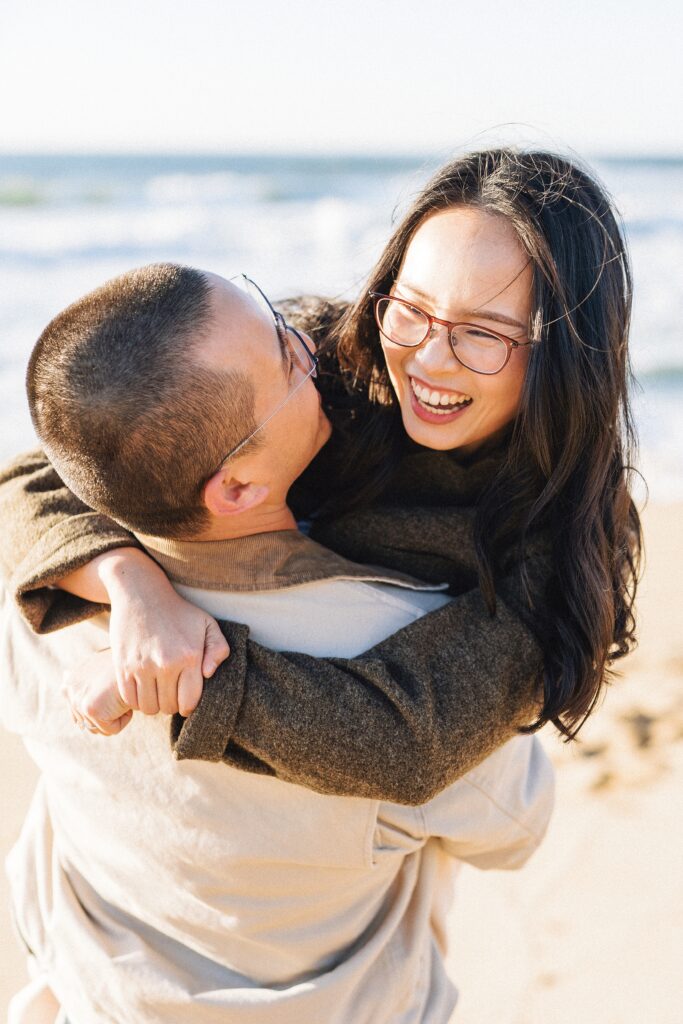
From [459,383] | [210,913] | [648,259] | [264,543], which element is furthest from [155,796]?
[648,259]

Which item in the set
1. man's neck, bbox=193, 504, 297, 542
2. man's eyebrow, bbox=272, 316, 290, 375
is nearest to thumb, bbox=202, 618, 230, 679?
man's neck, bbox=193, 504, 297, 542

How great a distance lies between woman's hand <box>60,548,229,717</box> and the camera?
5.22 feet

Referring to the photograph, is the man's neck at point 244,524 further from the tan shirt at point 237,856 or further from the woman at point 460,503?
the woman at point 460,503

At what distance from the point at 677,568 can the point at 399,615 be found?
4654 millimetres

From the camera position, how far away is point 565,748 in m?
4.33

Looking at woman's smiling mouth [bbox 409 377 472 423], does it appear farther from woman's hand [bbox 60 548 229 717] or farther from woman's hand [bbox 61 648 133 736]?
woman's hand [bbox 61 648 133 736]

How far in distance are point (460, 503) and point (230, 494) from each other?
27.3 inches

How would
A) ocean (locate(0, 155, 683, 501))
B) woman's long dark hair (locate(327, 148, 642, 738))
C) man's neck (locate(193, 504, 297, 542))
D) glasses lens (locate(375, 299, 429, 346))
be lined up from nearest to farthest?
man's neck (locate(193, 504, 297, 542)), woman's long dark hair (locate(327, 148, 642, 738)), glasses lens (locate(375, 299, 429, 346)), ocean (locate(0, 155, 683, 501))

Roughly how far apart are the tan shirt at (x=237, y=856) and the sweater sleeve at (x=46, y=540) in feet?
0.26

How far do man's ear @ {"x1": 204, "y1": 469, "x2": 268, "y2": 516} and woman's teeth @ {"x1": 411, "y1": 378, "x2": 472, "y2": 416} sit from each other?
512mm

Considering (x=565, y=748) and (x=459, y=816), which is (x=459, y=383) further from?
(x=565, y=748)

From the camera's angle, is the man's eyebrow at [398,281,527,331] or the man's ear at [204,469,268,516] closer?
the man's ear at [204,469,268,516]

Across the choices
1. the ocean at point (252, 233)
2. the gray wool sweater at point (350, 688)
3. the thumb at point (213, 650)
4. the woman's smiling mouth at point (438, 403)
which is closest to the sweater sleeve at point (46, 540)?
the gray wool sweater at point (350, 688)

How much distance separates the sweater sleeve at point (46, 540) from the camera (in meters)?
1.82
